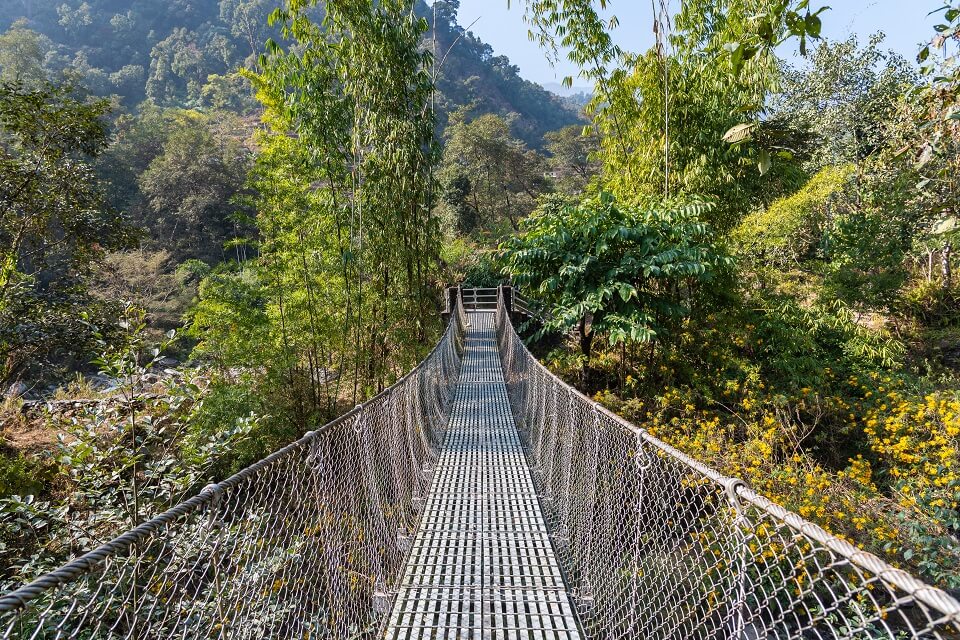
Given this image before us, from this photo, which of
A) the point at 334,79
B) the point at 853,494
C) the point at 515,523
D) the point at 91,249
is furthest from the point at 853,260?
the point at 91,249

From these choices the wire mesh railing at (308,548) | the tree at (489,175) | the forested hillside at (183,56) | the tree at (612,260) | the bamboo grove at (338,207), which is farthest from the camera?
the forested hillside at (183,56)

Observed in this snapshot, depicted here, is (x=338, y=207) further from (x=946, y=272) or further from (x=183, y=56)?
(x=183, y=56)

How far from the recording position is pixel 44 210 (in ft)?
12.0

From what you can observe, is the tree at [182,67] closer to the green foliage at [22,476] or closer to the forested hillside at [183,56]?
the forested hillside at [183,56]

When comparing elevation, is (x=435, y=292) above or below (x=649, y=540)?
above

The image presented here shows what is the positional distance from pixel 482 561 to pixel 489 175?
1739 cm

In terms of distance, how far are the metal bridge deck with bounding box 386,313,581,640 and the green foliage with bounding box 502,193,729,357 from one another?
4.01 feet

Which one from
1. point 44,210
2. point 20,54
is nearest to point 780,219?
point 44,210

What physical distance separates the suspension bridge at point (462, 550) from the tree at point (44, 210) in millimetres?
2365

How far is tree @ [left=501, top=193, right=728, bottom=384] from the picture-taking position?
130 inches

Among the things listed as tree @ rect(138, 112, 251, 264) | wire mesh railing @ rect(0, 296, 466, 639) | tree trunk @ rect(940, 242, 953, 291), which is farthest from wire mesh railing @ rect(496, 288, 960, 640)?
tree @ rect(138, 112, 251, 264)

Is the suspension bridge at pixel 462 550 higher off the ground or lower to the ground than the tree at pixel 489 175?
lower

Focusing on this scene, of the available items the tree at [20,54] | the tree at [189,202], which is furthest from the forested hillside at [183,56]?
the tree at [189,202]

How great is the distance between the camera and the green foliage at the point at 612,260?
331 cm
